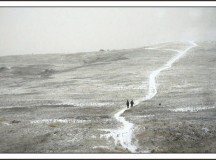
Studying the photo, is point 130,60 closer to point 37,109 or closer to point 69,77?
point 69,77

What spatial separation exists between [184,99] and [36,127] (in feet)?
78.4

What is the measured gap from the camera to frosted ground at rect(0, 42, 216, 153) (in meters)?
27.5

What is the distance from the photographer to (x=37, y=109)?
44.1 meters

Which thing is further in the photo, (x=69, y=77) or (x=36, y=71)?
(x=36, y=71)

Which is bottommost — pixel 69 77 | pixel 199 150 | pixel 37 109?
pixel 199 150

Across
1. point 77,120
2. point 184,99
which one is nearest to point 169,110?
point 184,99

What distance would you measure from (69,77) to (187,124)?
48851mm

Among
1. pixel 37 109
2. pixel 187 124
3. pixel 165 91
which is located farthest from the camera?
pixel 165 91

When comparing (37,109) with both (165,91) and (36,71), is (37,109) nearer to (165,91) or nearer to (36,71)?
(165,91)

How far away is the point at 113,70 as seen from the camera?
259ft

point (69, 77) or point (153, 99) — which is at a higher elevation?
point (69, 77)

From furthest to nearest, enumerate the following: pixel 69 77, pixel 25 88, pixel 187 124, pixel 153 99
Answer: pixel 69 77 → pixel 25 88 → pixel 153 99 → pixel 187 124

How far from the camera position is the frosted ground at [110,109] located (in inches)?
1081

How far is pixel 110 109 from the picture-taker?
41.7m
